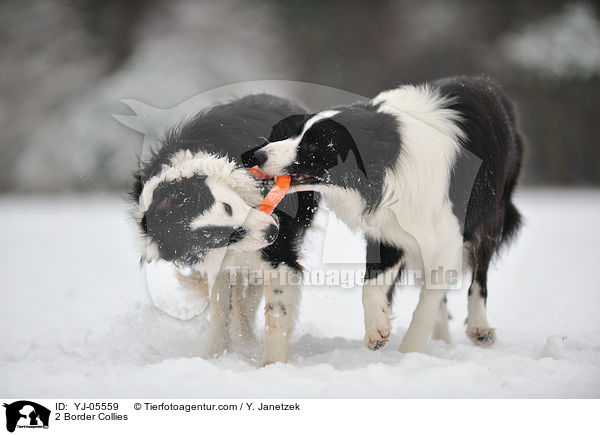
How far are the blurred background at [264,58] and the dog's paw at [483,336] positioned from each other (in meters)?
1.42

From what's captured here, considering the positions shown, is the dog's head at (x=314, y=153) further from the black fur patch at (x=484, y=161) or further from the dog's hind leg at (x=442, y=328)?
the dog's hind leg at (x=442, y=328)

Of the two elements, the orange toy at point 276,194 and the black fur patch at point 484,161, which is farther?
the black fur patch at point 484,161

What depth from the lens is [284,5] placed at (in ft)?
16.4

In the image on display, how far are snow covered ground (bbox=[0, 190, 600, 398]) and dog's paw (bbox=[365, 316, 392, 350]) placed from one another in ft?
0.25

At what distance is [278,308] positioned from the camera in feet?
9.55

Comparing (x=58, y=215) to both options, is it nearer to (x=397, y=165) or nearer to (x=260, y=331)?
(x=260, y=331)

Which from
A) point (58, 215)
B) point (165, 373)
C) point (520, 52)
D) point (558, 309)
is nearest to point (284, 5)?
point (520, 52)

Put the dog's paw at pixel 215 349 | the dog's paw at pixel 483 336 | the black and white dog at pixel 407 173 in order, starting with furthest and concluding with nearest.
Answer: the dog's paw at pixel 483 336 < the dog's paw at pixel 215 349 < the black and white dog at pixel 407 173

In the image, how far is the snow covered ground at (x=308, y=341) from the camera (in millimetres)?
2359

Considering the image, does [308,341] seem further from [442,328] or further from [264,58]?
[264,58]

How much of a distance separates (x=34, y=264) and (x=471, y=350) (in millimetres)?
4283
